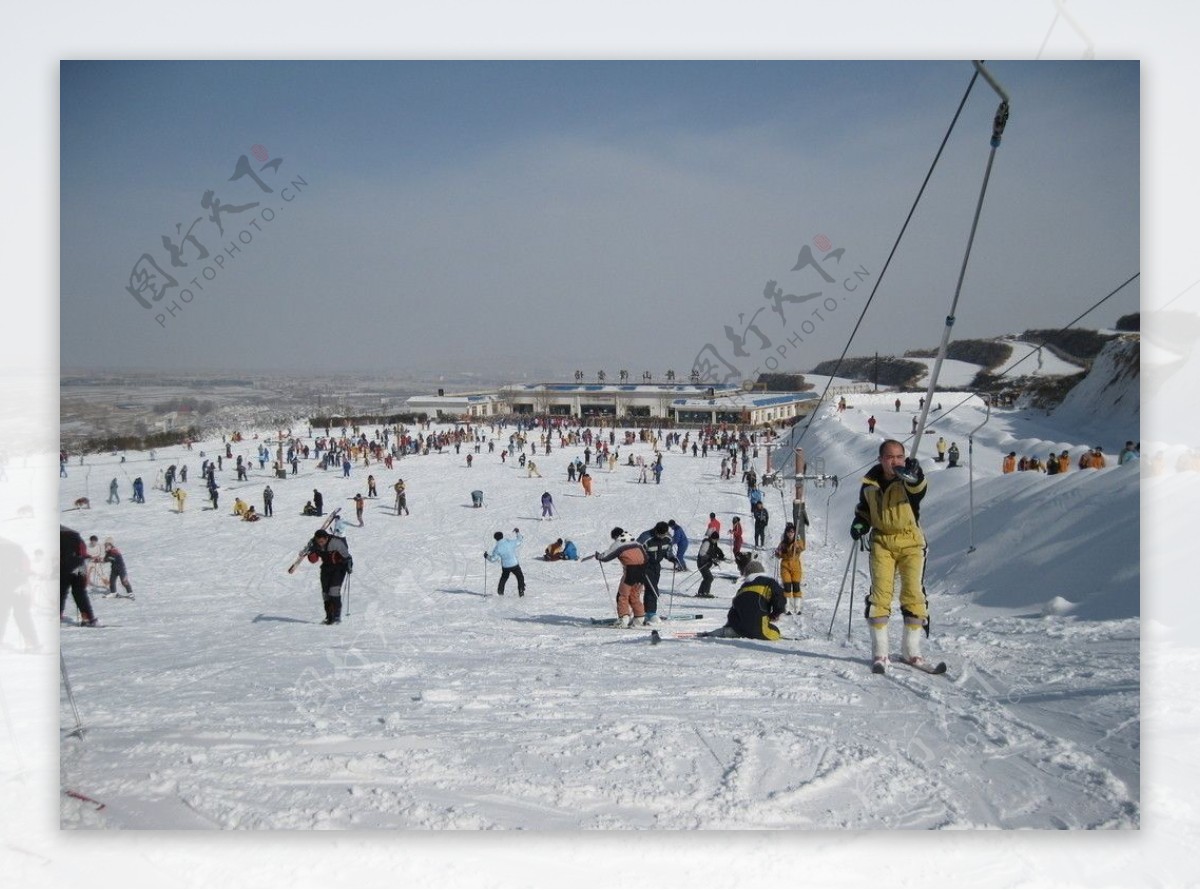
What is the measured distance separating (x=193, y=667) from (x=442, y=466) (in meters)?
21.8

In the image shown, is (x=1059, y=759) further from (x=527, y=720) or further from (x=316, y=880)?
(x=316, y=880)

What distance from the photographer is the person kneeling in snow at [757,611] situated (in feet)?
17.9

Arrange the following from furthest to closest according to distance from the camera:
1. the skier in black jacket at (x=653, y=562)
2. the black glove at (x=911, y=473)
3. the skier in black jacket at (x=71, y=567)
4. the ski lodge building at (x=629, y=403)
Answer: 1. the ski lodge building at (x=629, y=403)
2. the skier in black jacket at (x=653, y=562)
3. the skier in black jacket at (x=71, y=567)
4. the black glove at (x=911, y=473)

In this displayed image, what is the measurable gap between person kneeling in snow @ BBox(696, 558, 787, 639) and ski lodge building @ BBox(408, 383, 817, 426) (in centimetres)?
3580

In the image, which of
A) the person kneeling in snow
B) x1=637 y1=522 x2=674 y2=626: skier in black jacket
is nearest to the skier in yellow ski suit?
the person kneeling in snow

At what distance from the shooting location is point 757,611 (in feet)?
17.9

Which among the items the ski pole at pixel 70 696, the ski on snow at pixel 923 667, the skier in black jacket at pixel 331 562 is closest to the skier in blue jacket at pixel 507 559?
the skier in black jacket at pixel 331 562

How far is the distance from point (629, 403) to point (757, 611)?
140 ft

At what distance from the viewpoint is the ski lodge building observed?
43531 millimetres

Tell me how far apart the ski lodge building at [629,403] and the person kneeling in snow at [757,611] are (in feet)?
117

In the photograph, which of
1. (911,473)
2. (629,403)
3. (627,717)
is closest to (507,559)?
(627,717)

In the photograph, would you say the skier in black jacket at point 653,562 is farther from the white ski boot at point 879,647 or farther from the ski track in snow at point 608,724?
the white ski boot at point 879,647
